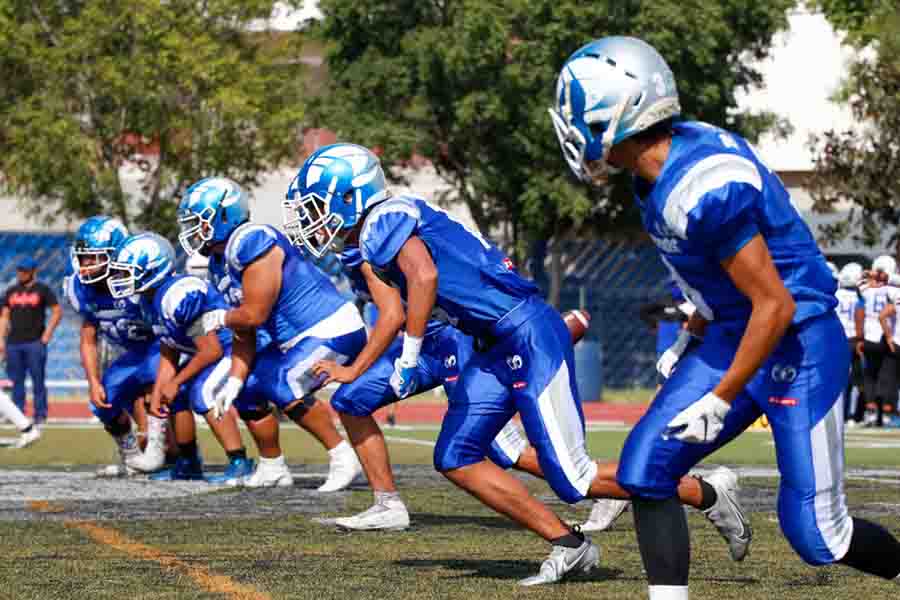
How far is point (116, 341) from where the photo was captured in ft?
40.2

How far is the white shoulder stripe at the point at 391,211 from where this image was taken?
732cm

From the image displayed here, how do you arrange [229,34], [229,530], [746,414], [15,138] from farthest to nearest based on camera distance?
[229,34], [15,138], [229,530], [746,414]

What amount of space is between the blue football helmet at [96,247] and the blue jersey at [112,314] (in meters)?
0.17

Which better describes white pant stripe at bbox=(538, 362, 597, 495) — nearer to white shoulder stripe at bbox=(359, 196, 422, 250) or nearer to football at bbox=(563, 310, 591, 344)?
white shoulder stripe at bbox=(359, 196, 422, 250)

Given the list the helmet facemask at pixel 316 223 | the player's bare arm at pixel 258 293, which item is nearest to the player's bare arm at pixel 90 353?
the player's bare arm at pixel 258 293

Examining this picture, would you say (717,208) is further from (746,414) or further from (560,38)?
(560,38)

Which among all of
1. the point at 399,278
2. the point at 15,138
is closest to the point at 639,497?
the point at 399,278

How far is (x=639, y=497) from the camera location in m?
5.38

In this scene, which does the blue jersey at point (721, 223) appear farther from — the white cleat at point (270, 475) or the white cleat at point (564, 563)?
the white cleat at point (270, 475)

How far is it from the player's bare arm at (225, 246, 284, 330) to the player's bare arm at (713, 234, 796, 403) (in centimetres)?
515

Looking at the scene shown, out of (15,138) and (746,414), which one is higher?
(746,414)

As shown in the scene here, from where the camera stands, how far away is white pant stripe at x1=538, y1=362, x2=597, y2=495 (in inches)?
271

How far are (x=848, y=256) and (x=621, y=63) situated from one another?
27528 mm

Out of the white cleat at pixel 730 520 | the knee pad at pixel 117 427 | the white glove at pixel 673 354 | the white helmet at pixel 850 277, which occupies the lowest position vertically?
the white helmet at pixel 850 277
